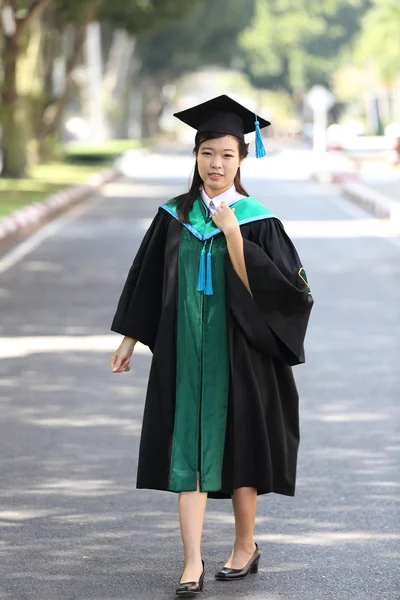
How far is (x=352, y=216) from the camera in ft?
89.1

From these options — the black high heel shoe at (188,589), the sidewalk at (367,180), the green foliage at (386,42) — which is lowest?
the sidewalk at (367,180)

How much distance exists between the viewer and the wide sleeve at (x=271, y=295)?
525 cm

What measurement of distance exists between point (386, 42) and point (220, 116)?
79.2 m

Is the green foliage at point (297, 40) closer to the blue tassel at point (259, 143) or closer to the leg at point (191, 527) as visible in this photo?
the blue tassel at point (259, 143)

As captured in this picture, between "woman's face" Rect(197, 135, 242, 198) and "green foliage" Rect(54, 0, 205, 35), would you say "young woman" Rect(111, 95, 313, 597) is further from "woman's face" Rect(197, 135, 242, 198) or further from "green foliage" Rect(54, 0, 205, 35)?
"green foliage" Rect(54, 0, 205, 35)

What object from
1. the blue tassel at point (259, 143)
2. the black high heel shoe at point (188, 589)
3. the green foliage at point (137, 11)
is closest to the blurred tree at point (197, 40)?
the green foliage at point (137, 11)

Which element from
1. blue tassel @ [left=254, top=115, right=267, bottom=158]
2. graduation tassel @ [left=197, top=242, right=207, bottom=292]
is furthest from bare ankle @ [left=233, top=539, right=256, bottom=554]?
blue tassel @ [left=254, top=115, right=267, bottom=158]

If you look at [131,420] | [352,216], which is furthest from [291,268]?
[352,216]

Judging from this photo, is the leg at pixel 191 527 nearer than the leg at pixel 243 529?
Yes

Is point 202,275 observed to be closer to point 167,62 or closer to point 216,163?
point 216,163

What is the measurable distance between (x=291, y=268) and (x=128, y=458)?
102 inches

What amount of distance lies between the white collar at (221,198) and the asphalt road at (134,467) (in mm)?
1295

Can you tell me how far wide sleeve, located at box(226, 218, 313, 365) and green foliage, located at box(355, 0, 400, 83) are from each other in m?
78.6

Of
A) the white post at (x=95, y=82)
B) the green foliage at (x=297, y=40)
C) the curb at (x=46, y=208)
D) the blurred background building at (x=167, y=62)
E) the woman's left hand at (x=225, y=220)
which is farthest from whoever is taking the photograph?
the green foliage at (x=297, y=40)
